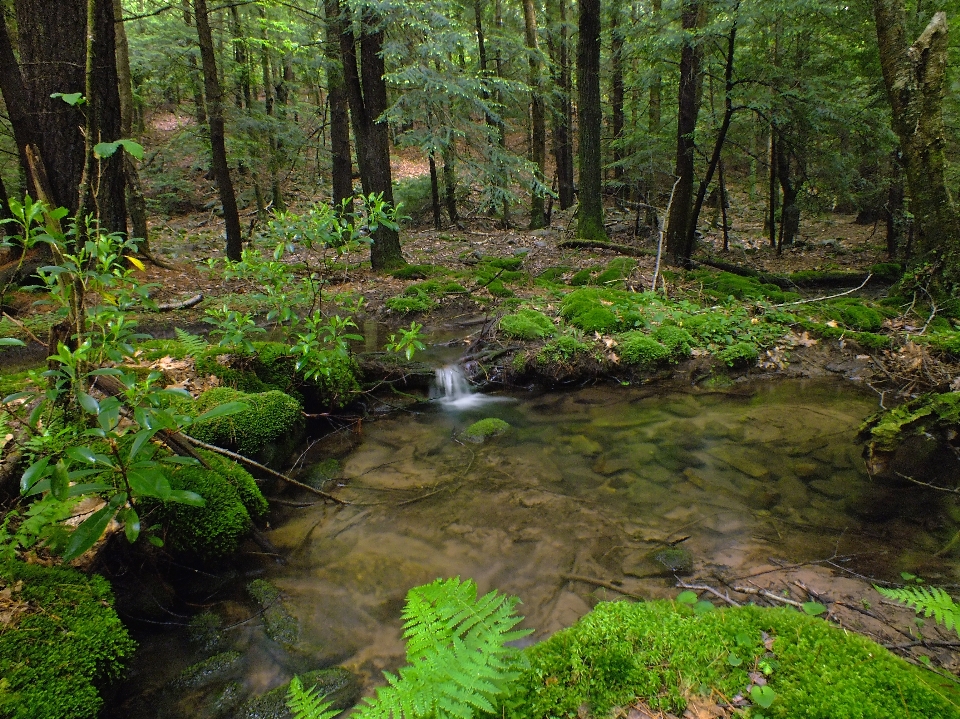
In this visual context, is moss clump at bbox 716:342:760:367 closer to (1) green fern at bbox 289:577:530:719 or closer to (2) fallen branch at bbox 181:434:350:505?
(2) fallen branch at bbox 181:434:350:505

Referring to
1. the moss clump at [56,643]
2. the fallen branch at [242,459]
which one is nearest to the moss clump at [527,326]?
the fallen branch at [242,459]

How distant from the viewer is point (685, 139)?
11.0 metres

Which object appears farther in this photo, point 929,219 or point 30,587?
point 929,219

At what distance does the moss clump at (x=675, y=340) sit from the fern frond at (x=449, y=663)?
20.8ft

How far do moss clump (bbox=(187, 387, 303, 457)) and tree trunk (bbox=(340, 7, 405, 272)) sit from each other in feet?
20.7

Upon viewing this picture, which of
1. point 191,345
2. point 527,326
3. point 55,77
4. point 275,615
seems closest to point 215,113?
point 55,77

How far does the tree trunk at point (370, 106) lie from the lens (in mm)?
10422

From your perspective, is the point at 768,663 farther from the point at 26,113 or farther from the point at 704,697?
the point at 26,113

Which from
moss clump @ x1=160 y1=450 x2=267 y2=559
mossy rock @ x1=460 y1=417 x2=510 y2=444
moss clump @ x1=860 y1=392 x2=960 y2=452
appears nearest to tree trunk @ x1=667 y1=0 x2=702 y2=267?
moss clump @ x1=860 y1=392 x2=960 y2=452

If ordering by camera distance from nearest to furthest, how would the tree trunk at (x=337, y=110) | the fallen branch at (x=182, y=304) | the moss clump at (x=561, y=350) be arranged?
the moss clump at (x=561, y=350) < the fallen branch at (x=182, y=304) < the tree trunk at (x=337, y=110)

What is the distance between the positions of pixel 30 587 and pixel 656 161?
1421cm

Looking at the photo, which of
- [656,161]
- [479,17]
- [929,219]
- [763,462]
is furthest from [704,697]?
[479,17]

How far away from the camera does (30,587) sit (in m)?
2.46

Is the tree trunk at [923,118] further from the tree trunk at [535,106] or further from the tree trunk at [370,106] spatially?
the tree trunk at [535,106]
